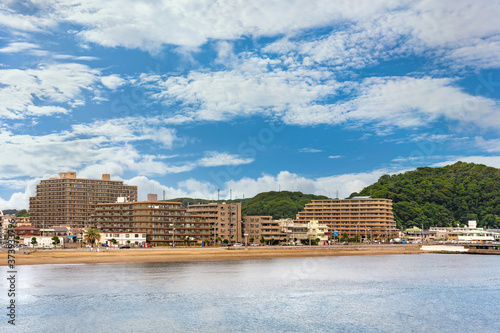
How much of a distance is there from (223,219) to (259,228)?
537 inches

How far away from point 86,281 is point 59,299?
578 inches

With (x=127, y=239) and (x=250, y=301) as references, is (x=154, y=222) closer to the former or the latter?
(x=127, y=239)

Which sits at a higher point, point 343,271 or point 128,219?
point 128,219

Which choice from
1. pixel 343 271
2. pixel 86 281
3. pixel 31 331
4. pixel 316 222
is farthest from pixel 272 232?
pixel 31 331

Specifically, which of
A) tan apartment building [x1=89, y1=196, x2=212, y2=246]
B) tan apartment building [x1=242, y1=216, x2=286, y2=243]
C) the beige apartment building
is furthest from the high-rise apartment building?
tan apartment building [x1=242, y1=216, x2=286, y2=243]

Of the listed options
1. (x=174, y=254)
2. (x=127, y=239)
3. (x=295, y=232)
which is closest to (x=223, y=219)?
(x=295, y=232)

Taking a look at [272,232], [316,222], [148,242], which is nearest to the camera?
[148,242]

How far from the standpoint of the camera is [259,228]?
16625 centimetres

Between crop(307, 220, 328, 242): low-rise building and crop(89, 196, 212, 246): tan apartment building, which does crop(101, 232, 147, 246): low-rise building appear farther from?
crop(307, 220, 328, 242): low-rise building

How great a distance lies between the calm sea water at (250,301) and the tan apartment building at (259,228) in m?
81.2

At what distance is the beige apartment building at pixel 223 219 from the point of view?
6265 inches

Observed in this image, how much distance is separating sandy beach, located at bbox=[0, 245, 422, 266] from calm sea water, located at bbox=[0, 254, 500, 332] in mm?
13816

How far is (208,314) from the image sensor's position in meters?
46.5

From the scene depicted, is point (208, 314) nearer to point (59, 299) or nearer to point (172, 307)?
point (172, 307)
